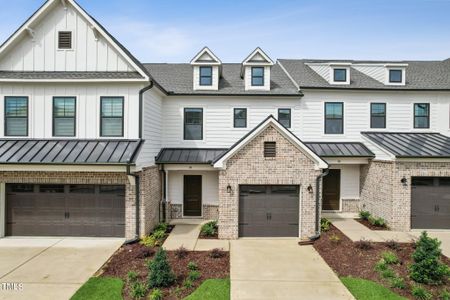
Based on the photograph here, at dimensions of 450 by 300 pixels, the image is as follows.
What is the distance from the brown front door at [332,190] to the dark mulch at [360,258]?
3.80 metres

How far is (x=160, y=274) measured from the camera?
25.7 ft

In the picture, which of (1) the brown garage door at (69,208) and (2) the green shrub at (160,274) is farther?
(1) the brown garage door at (69,208)

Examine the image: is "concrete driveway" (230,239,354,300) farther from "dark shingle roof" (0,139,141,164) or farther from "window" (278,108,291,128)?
"window" (278,108,291,128)

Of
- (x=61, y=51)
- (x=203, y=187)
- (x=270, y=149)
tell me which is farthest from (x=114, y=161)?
(x=270, y=149)

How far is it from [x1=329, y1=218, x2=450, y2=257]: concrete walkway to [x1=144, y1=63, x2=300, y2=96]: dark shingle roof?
24.8 feet

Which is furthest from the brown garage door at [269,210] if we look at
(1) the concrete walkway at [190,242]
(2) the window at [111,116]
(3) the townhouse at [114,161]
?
(2) the window at [111,116]

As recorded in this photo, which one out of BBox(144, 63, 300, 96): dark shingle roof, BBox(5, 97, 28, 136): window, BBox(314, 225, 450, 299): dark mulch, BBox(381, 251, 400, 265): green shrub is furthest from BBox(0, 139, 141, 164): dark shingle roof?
BBox(381, 251, 400, 265): green shrub

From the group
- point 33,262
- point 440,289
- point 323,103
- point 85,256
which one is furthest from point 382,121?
point 33,262

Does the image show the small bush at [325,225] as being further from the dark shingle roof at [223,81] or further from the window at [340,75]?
the window at [340,75]

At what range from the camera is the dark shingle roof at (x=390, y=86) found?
15.9 meters

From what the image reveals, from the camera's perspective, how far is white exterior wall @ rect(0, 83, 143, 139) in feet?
40.0

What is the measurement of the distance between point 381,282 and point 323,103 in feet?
33.4

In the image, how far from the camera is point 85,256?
33.3ft

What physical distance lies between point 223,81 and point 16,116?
10.7m
